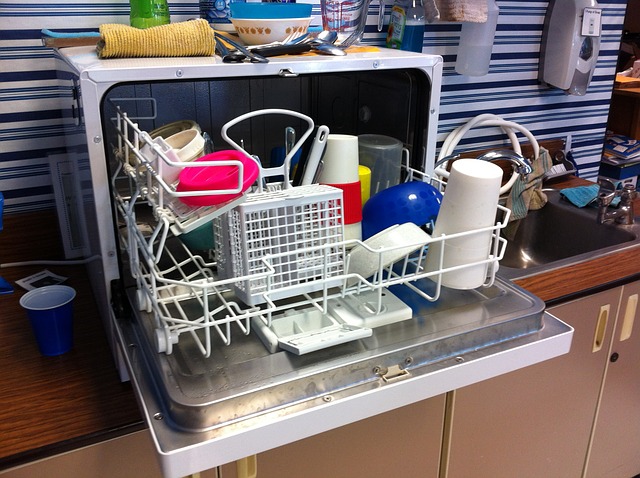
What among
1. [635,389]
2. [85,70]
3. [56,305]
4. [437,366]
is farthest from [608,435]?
[85,70]

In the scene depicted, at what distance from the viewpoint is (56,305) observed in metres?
1.00

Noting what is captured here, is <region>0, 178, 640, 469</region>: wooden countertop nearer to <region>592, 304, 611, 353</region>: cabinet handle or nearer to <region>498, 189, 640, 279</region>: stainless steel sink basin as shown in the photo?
<region>592, 304, 611, 353</region>: cabinet handle

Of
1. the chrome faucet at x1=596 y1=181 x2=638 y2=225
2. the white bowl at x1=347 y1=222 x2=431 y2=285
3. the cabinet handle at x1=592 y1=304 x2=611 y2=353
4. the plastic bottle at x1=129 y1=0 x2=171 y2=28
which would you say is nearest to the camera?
the white bowl at x1=347 y1=222 x2=431 y2=285

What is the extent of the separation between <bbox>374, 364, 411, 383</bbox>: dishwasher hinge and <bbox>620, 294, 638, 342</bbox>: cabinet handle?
93 cm

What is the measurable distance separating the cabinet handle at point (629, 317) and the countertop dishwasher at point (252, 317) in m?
0.70

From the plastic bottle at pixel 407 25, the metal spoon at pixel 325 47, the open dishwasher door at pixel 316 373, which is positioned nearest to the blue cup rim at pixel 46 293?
the open dishwasher door at pixel 316 373

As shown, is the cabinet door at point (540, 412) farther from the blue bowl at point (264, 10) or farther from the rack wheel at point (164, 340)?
the blue bowl at point (264, 10)

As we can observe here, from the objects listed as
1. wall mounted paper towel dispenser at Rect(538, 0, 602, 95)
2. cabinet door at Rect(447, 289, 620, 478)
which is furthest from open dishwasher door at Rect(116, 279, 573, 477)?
wall mounted paper towel dispenser at Rect(538, 0, 602, 95)

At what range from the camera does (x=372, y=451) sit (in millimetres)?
1135

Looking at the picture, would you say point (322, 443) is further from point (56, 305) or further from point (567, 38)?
point (567, 38)

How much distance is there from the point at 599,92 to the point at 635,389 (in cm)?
97

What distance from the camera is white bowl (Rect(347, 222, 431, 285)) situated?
80cm

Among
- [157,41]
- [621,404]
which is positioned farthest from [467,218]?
[621,404]

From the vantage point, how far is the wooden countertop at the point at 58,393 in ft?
2.75
